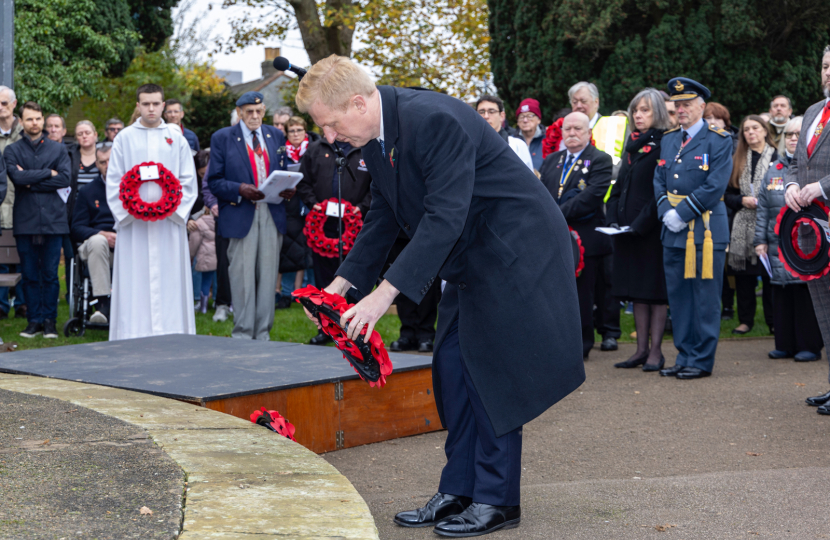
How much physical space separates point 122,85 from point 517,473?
3385 cm

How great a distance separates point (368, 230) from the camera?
3729 mm

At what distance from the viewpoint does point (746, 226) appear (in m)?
9.81

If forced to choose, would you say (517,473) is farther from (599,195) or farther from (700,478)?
(599,195)

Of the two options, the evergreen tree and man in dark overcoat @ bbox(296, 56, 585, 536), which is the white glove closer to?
man in dark overcoat @ bbox(296, 56, 585, 536)

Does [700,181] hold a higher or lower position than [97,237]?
higher

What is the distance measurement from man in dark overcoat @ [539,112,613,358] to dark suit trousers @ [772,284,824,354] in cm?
165

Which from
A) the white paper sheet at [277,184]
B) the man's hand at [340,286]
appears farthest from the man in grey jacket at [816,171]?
the white paper sheet at [277,184]

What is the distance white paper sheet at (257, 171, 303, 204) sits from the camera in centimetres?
818

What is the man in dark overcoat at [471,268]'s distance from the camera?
3.14 m

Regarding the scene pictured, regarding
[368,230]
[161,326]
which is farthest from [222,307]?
[368,230]

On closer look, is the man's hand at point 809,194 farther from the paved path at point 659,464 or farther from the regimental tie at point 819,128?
the paved path at point 659,464

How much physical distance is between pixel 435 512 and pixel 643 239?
15.7 feet

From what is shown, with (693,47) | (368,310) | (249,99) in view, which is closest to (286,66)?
(368,310)

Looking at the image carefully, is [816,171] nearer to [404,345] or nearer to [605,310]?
[605,310]
